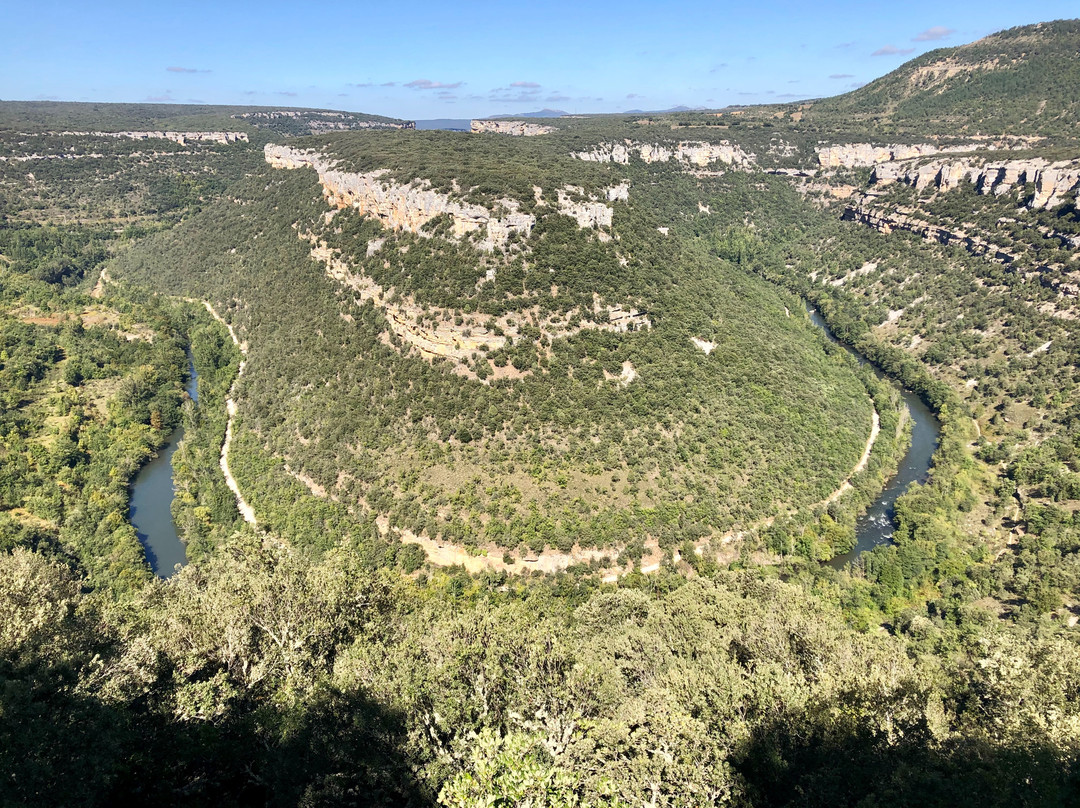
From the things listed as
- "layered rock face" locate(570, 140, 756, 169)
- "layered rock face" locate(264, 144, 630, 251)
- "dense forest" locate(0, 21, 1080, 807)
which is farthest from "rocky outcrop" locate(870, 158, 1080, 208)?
"layered rock face" locate(264, 144, 630, 251)

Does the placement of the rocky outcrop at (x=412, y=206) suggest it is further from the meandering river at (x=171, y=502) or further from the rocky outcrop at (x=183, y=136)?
the rocky outcrop at (x=183, y=136)

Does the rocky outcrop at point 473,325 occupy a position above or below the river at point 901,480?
above

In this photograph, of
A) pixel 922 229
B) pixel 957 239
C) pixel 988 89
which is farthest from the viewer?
pixel 988 89

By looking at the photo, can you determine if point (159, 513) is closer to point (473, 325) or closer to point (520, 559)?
point (473, 325)

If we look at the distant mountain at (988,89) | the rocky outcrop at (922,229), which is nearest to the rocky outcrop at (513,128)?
the distant mountain at (988,89)

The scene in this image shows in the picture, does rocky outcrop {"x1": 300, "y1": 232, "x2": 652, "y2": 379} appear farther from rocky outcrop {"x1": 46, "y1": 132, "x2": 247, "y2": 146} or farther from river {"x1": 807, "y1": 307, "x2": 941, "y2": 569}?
rocky outcrop {"x1": 46, "y1": 132, "x2": 247, "y2": 146}

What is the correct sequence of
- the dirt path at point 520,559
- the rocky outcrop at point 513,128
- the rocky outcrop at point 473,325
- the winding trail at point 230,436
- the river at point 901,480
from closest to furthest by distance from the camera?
the dirt path at point 520,559 < the river at point 901,480 < the winding trail at point 230,436 < the rocky outcrop at point 473,325 < the rocky outcrop at point 513,128

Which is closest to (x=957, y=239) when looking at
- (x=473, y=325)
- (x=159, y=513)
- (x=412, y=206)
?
(x=473, y=325)
